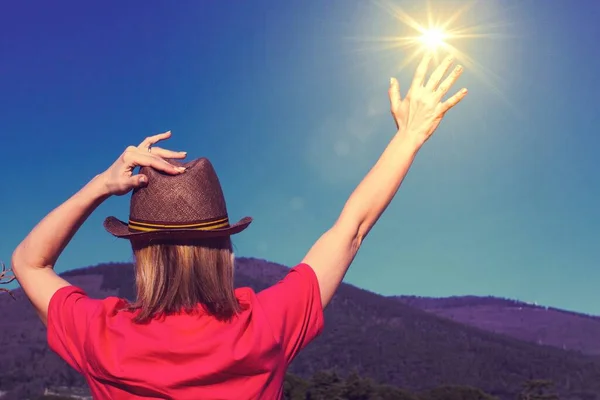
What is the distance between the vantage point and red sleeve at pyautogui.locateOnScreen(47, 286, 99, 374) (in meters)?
2.68

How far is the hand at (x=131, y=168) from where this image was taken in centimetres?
265

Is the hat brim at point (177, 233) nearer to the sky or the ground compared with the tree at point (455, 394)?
nearer to the ground

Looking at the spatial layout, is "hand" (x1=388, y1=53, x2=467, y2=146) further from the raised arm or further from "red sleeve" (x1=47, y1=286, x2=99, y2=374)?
"red sleeve" (x1=47, y1=286, x2=99, y2=374)

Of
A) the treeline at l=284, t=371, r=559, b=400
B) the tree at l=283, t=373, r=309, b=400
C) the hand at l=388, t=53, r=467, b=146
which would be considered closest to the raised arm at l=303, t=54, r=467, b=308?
the hand at l=388, t=53, r=467, b=146

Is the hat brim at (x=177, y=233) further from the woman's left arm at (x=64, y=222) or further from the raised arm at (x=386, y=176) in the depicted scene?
the raised arm at (x=386, y=176)

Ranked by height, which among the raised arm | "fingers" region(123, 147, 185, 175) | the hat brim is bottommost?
the hat brim

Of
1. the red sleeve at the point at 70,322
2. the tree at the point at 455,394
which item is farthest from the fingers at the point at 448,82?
the tree at the point at 455,394

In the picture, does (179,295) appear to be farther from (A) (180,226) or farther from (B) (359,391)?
(B) (359,391)

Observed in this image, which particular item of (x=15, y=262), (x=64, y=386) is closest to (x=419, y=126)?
(x=15, y=262)

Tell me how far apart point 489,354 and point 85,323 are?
63.5m

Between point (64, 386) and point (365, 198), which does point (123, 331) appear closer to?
point (365, 198)

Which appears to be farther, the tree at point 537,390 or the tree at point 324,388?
the tree at point 537,390

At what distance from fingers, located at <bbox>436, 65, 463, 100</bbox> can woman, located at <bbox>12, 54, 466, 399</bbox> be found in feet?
0.28

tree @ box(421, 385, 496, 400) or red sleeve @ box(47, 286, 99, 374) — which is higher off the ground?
tree @ box(421, 385, 496, 400)
